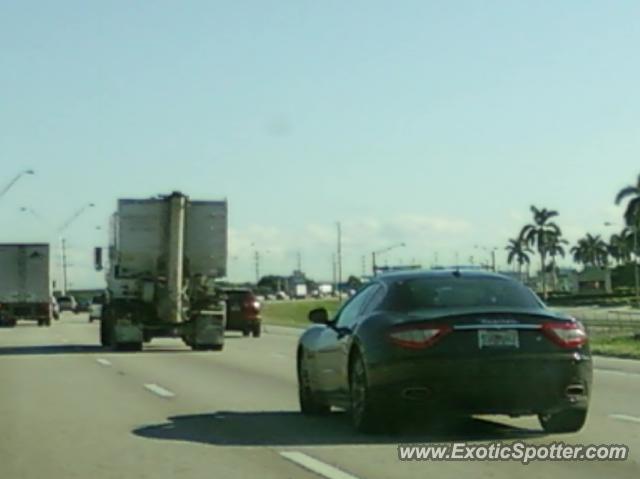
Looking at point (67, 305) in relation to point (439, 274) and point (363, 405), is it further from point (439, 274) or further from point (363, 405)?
point (363, 405)

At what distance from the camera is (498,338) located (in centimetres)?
1305

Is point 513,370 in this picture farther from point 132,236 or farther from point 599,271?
point 599,271

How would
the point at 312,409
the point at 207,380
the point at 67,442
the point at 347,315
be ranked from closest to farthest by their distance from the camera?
1. the point at 67,442
2. the point at 347,315
3. the point at 312,409
4. the point at 207,380

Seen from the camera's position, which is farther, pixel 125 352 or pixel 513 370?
pixel 125 352

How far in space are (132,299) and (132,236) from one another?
5.51 ft

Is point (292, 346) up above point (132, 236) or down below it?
below

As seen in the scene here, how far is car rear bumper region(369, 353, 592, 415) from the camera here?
1299 centimetres

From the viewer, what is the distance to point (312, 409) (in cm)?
1641

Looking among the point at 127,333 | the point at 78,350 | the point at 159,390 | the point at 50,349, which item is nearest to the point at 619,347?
the point at 127,333

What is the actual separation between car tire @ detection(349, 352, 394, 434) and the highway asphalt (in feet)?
0.47

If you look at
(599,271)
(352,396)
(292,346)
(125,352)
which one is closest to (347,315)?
(352,396)

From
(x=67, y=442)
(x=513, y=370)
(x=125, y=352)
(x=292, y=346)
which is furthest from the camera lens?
(x=292, y=346)

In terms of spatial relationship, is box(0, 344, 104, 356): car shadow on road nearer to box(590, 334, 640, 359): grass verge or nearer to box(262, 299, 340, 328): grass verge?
box(262, 299, 340, 328): grass verge

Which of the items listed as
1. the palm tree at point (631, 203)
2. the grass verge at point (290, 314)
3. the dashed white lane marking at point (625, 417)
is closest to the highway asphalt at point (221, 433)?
the dashed white lane marking at point (625, 417)
